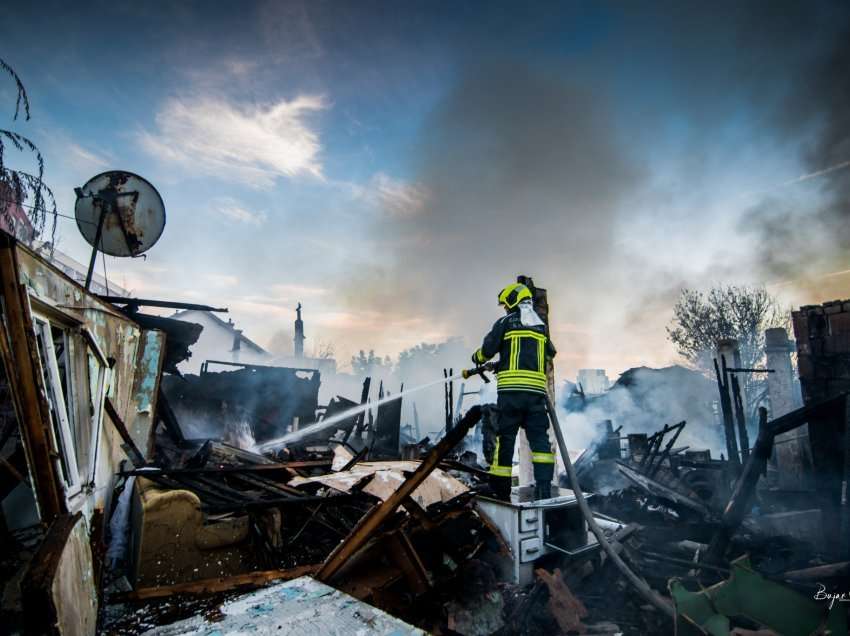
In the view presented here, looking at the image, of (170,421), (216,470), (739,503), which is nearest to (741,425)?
(739,503)

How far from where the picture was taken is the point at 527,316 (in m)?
4.64

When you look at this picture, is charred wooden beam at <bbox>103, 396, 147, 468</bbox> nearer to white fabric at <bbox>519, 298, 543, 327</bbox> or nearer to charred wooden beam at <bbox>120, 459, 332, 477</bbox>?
charred wooden beam at <bbox>120, 459, 332, 477</bbox>

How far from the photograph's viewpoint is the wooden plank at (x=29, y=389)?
6.49 ft

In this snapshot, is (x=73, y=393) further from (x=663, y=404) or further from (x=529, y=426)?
(x=663, y=404)

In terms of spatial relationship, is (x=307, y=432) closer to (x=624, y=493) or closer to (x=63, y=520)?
(x=624, y=493)

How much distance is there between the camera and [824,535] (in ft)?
13.5

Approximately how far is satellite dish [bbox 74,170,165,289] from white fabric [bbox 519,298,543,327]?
→ 5.24 meters

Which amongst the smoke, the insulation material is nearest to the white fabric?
the insulation material

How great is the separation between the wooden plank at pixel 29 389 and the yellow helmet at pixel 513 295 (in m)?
4.04

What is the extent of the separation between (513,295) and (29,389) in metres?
4.15

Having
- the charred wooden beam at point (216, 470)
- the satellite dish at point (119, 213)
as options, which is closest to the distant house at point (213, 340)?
the satellite dish at point (119, 213)

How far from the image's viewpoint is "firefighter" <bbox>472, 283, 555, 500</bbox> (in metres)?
4.39

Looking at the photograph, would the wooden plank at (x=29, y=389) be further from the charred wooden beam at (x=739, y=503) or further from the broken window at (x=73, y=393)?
the charred wooden beam at (x=739, y=503)

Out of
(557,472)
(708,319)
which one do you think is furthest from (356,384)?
(557,472)
